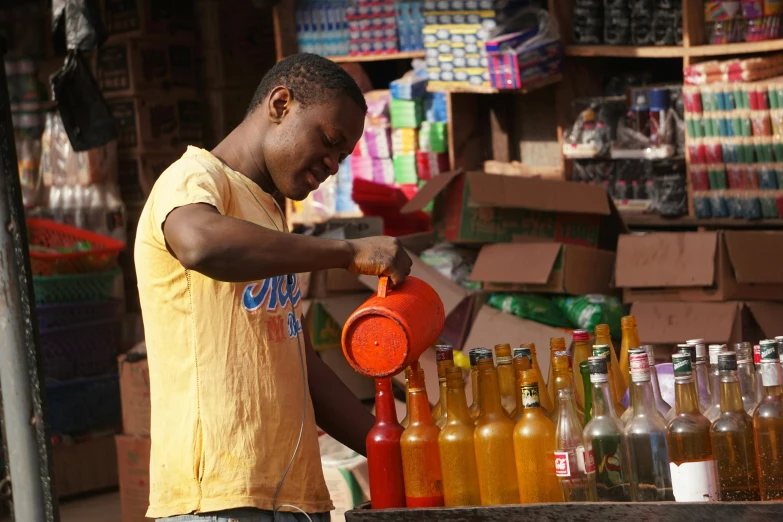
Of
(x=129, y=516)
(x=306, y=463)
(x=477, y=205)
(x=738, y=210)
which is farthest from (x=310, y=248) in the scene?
(x=738, y=210)

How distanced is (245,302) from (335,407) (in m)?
0.44

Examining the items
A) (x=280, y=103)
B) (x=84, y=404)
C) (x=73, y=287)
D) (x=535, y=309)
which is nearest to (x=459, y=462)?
(x=280, y=103)

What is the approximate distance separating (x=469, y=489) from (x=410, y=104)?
452 cm

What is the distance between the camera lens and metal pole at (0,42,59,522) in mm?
3225

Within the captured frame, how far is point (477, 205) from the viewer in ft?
16.8

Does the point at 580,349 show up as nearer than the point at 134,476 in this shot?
Yes

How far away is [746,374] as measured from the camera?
2270 millimetres

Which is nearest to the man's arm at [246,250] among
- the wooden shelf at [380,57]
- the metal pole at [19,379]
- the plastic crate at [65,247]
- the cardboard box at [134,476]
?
the metal pole at [19,379]

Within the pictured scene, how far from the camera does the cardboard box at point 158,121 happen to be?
7664 millimetres

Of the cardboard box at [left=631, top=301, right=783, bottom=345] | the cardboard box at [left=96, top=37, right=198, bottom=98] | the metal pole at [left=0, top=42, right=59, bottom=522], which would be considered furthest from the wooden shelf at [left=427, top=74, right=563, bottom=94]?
the metal pole at [left=0, top=42, right=59, bottom=522]

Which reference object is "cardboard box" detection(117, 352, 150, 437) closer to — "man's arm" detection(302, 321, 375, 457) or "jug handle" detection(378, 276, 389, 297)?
"man's arm" detection(302, 321, 375, 457)

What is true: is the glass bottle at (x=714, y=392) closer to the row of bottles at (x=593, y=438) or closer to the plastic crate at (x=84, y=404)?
the row of bottles at (x=593, y=438)

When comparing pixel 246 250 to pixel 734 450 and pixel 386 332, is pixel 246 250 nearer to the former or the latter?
pixel 386 332

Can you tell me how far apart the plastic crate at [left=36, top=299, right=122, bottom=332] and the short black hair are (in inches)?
158
